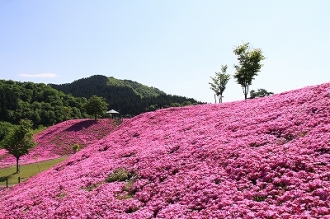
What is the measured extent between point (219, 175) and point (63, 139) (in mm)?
59873

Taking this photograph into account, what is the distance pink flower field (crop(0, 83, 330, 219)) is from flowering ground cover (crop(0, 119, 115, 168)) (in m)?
39.1

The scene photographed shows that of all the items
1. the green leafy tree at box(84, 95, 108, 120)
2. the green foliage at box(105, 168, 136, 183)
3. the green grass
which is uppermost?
the green leafy tree at box(84, 95, 108, 120)

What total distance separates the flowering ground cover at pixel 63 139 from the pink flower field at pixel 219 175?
128ft

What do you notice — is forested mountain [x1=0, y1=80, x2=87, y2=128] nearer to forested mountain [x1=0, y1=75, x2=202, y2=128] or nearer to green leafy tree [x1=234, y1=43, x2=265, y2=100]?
forested mountain [x1=0, y1=75, x2=202, y2=128]

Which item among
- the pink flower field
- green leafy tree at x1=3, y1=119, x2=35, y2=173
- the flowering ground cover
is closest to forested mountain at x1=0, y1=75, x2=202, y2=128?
the flowering ground cover

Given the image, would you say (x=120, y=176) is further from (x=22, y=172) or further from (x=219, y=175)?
(x=22, y=172)

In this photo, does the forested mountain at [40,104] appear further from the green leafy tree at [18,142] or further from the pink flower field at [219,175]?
the pink flower field at [219,175]

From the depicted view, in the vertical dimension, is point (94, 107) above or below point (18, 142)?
above

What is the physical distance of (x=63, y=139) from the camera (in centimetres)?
6525

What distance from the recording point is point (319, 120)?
14242 millimetres

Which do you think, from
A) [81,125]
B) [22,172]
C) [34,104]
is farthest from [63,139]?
[34,104]

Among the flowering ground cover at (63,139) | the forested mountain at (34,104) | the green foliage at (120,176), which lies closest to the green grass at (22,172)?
the flowering ground cover at (63,139)

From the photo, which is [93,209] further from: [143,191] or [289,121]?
[289,121]

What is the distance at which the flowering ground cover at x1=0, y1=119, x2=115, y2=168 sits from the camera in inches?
2217
